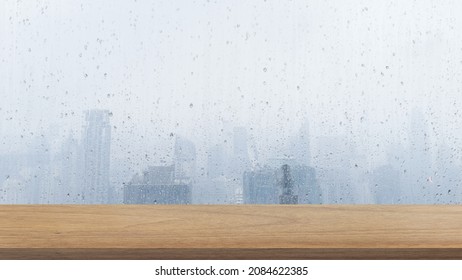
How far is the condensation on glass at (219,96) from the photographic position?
4.02 feet

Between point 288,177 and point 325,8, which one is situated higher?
point 325,8

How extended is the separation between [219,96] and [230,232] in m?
0.60

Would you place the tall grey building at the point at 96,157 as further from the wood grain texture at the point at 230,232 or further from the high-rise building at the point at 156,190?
the wood grain texture at the point at 230,232

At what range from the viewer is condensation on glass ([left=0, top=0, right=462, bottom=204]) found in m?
1.23

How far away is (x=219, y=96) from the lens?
1.21 m

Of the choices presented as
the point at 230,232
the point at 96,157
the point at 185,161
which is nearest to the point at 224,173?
the point at 185,161

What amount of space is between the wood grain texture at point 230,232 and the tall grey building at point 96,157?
543 millimetres

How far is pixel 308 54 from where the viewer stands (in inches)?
48.9

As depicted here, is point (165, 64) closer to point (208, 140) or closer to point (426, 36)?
point (208, 140)

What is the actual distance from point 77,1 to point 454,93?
2.76 ft

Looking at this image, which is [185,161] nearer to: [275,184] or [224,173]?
[224,173]

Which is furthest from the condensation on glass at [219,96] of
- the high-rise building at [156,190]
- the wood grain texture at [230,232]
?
the wood grain texture at [230,232]
